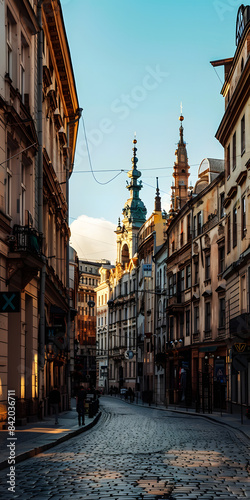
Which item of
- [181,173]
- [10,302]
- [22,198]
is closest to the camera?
[10,302]

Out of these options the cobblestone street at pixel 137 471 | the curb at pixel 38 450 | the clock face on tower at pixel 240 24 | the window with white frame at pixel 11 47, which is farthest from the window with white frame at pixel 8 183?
the clock face on tower at pixel 240 24

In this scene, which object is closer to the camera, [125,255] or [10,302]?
[10,302]

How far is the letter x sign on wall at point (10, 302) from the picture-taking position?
56.2 ft

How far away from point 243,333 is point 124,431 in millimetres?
10826

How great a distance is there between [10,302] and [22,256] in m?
4.21

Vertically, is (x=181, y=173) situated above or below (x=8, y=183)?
above

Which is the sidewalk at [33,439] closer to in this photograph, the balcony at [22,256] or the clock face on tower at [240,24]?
the balcony at [22,256]

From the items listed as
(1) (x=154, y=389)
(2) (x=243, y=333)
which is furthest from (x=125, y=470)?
(1) (x=154, y=389)

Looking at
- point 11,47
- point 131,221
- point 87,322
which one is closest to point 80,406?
point 11,47

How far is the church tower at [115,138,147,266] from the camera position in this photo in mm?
104750

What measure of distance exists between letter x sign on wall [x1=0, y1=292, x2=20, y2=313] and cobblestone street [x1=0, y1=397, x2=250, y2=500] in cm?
323

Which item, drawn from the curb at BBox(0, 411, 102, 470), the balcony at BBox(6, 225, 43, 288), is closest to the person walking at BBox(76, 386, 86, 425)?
the curb at BBox(0, 411, 102, 470)

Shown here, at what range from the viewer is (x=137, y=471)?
498 inches

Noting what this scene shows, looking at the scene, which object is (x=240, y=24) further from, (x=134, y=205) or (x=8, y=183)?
(x=134, y=205)
